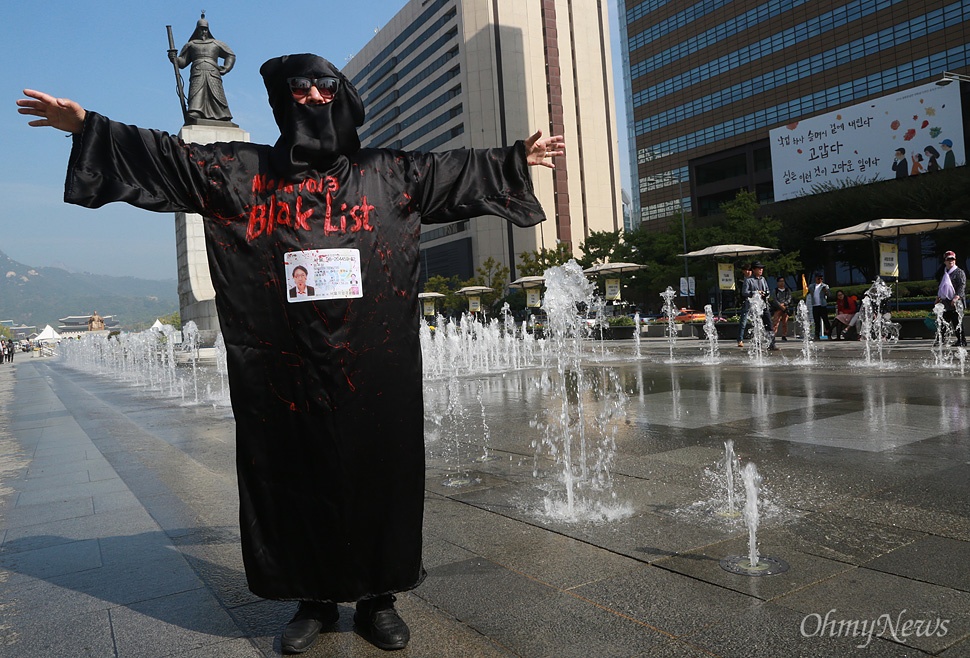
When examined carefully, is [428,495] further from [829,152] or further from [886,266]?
[829,152]

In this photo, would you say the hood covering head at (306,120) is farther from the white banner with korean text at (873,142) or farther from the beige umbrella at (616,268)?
the white banner with korean text at (873,142)

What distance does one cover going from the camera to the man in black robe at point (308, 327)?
261cm

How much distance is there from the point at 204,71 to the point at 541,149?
2894 centimetres

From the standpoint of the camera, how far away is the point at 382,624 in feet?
8.27

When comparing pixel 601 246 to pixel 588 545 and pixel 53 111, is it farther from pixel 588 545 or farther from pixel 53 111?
pixel 53 111

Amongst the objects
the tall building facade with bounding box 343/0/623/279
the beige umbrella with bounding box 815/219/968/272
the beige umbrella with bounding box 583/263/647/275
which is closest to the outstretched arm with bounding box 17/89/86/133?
the beige umbrella with bounding box 815/219/968/272

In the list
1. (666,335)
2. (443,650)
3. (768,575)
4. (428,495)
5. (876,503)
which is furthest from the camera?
(666,335)

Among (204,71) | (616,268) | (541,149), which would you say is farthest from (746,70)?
(541,149)

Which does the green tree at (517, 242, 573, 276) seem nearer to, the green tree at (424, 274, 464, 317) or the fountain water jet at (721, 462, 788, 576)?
the green tree at (424, 274, 464, 317)

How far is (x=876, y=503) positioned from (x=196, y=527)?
360cm

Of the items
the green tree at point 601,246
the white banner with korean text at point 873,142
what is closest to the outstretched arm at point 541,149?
the white banner with korean text at point 873,142

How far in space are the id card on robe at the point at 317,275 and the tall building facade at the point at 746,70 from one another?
130 feet

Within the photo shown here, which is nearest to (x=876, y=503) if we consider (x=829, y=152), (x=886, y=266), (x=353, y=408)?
(x=353, y=408)

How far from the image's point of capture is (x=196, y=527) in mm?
4078
